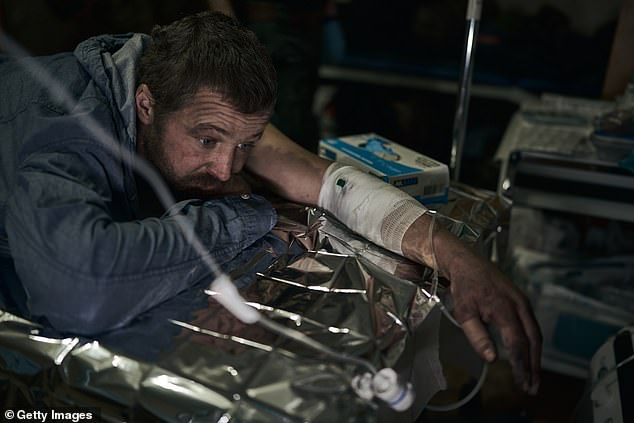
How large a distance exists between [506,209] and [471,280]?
0.42m

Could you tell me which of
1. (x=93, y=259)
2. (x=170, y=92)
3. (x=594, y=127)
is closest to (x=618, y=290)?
(x=594, y=127)

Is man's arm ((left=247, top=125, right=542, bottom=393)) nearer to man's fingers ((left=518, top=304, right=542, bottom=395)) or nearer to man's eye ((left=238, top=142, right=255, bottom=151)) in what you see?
man's fingers ((left=518, top=304, right=542, bottom=395))

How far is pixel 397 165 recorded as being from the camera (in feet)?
4.15

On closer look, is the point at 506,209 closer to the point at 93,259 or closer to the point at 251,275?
the point at 251,275

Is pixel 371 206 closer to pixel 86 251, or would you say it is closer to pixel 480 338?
pixel 480 338

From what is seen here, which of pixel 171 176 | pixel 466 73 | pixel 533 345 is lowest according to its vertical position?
pixel 533 345

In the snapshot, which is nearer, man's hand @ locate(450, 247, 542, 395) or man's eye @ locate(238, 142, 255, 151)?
man's hand @ locate(450, 247, 542, 395)

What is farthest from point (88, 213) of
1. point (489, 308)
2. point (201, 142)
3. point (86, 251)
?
point (489, 308)

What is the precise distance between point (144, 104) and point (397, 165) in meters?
0.51

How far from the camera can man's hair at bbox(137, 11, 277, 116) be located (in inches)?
38.3

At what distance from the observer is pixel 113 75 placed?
3.41ft

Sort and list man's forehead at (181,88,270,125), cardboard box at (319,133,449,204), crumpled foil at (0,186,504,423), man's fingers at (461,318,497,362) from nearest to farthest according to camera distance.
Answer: crumpled foil at (0,186,504,423), man's fingers at (461,318,497,362), man's forehead at (181,88,270,125), cardboard box at (319,133,449,204)

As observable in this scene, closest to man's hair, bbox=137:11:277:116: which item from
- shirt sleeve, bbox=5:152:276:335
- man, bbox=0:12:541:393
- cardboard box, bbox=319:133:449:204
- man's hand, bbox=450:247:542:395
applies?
man, bbox=0:12:541:393

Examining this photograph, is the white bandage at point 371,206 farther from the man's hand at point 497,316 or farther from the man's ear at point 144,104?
the man's ear at point 144,104
